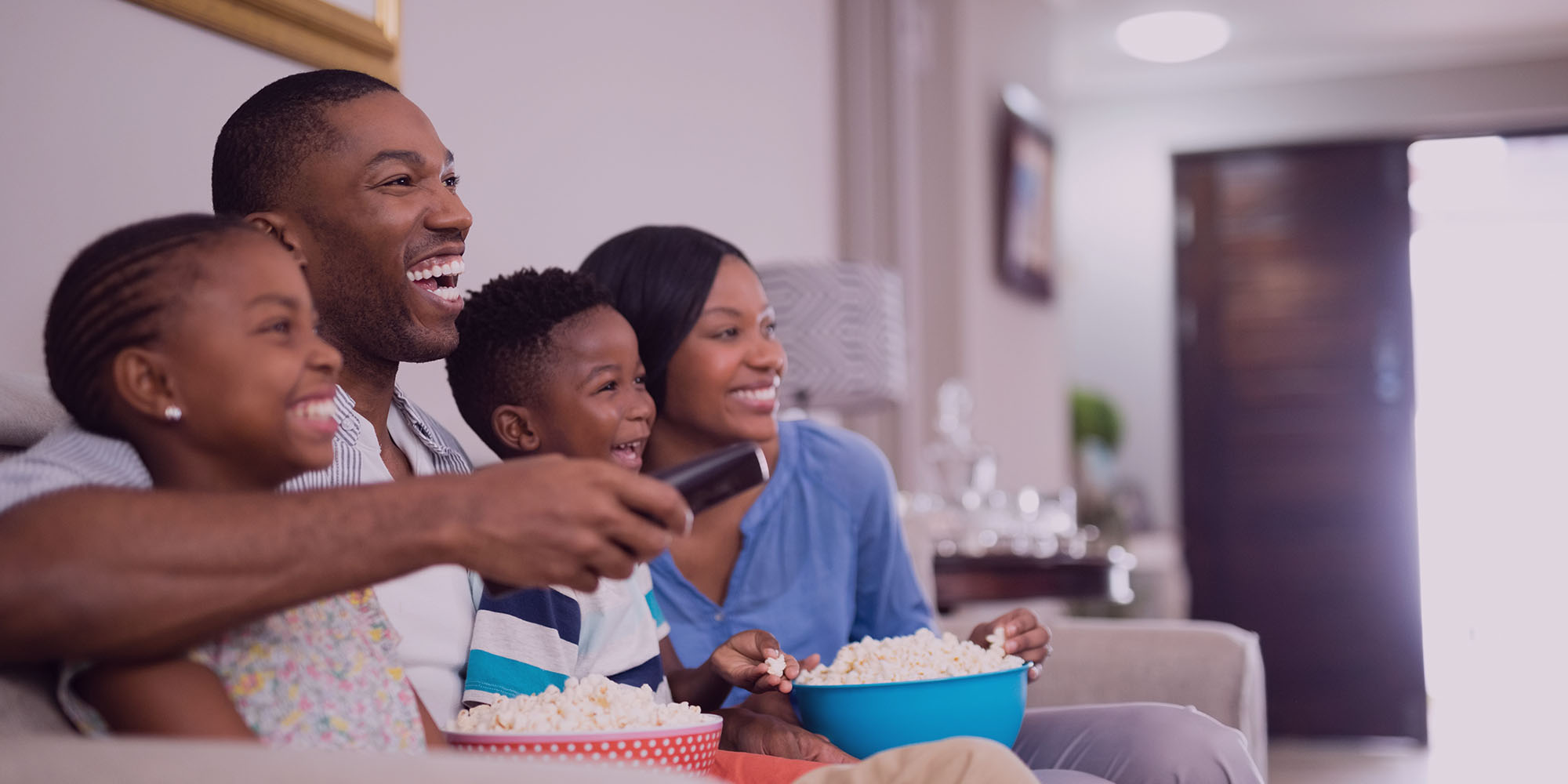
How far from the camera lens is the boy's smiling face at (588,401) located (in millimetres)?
1570

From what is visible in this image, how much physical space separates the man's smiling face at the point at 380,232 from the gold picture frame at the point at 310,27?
361 millimetres

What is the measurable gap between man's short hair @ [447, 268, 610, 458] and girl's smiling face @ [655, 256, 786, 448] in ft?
0.60

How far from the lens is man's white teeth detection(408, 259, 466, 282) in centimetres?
140

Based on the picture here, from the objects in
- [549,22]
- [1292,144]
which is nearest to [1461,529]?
[1292,144]

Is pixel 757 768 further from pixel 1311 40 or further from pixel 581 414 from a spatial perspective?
pixel 1311 40

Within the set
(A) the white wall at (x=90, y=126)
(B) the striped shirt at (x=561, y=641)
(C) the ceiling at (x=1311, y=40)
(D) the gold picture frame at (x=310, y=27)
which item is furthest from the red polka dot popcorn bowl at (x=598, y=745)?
(C) the ceiling at (x=1311, y=40)

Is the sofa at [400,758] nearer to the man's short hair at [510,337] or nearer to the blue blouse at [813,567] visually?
the blue blouse at [813,567]

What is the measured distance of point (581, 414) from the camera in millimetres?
1563

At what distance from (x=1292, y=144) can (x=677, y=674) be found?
5328 millimetres

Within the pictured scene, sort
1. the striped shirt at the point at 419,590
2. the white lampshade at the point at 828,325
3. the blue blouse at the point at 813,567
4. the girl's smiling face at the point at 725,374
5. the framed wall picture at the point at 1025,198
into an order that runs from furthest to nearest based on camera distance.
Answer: the framed wall picture at the point at 1025,198
the white lampshade at the point at 828,325
the girl's smiling face at the point at 725,374
the blue blouse at the point at 813,567
the striped shirt at the point at 419,590

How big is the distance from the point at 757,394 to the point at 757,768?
0.66 metres

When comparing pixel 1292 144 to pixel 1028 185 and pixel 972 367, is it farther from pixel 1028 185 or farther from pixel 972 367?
pixel 972 367

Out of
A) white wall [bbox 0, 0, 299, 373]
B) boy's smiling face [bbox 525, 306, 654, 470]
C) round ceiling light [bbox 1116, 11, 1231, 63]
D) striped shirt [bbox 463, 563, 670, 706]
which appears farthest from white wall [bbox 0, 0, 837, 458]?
round ceiling light [bbox 1116, 11, 1231, 63]

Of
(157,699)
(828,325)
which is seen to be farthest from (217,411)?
(828,325)
